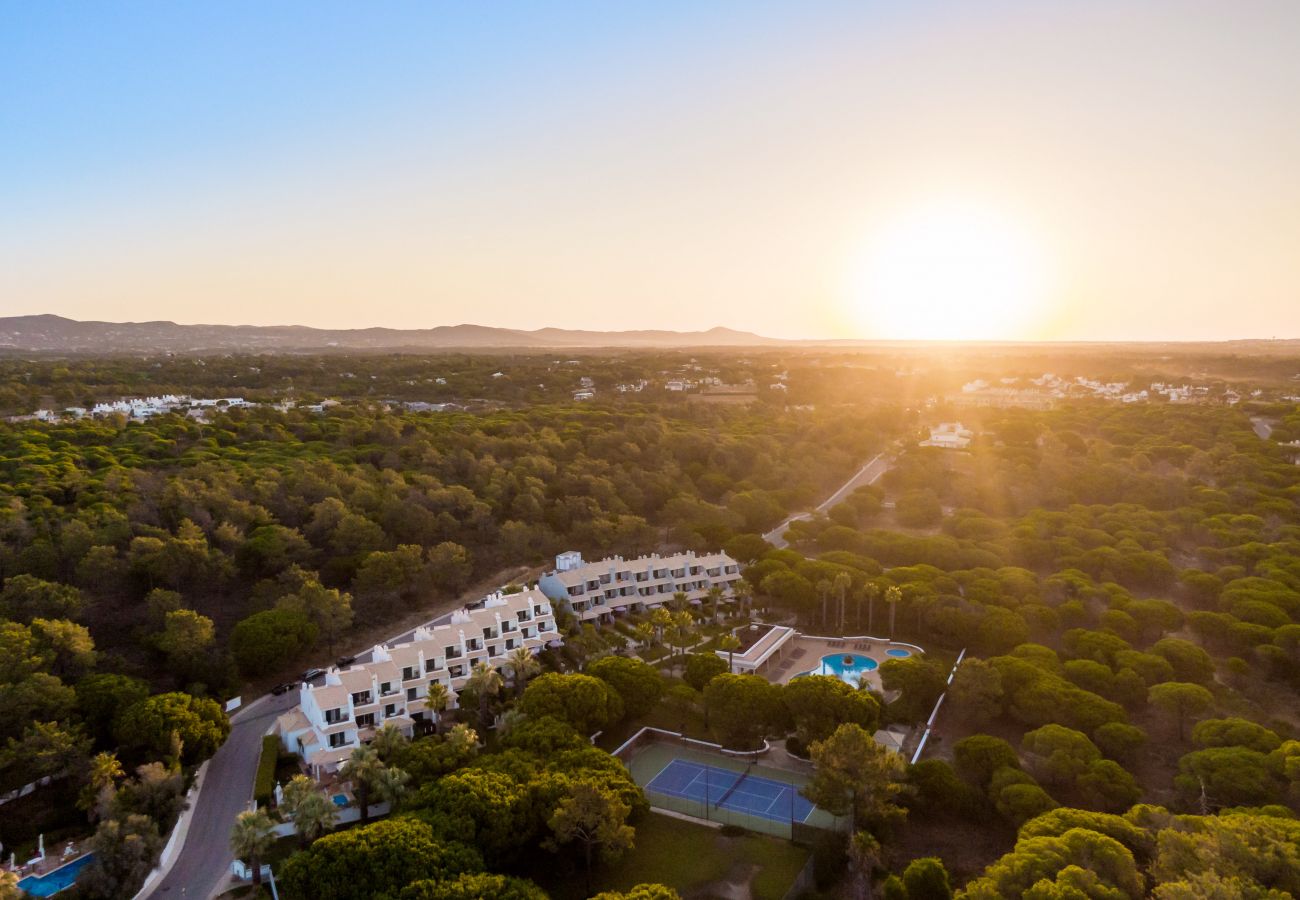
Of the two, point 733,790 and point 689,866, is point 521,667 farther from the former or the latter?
point 689,866

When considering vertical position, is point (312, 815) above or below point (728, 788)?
above

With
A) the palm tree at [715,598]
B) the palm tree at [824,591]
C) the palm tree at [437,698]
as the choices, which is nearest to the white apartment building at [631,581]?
the palm tree at [715,598]

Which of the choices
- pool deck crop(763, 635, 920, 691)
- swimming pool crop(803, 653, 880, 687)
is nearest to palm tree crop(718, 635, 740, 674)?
pool deck crop(763, 635, 920, 691)

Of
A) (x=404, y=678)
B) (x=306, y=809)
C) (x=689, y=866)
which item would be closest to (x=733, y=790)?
(x=689, y=866)

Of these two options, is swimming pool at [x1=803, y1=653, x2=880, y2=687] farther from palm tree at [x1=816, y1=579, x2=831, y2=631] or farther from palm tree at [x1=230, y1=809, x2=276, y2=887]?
palm tree at [x1=230, y1=809, x2=276, y2=887]

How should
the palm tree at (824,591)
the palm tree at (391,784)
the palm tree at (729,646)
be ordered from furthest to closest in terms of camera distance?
1. the palm tree at (824,591)
2. the palm tree at (729,646)
3. the palm tree at (391,784)

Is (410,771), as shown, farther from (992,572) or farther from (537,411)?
(537,411)

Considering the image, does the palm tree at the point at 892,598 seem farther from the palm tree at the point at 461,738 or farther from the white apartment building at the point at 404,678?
the palm tree at the point at 461,738
